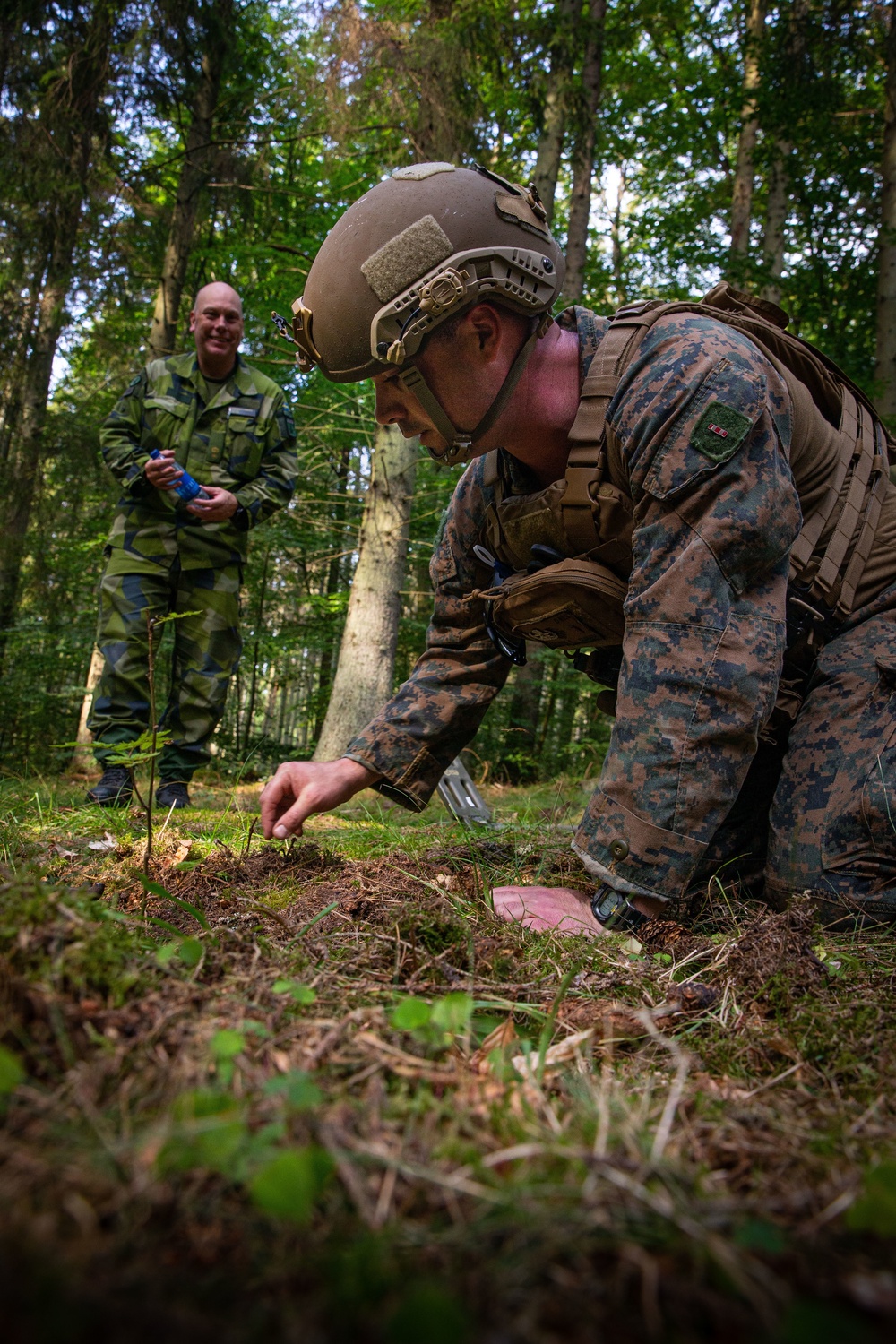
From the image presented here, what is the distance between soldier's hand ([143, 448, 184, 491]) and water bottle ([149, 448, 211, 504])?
0.08 feet

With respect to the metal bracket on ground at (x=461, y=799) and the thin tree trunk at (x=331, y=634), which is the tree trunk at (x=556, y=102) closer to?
the thin tree trunk at (x=331, y=634)

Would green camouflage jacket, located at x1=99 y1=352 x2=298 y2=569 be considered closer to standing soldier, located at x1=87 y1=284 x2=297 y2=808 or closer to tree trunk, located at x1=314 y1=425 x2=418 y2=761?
standing soldier, located at x1=87 y1=284 x2=297 y2=808

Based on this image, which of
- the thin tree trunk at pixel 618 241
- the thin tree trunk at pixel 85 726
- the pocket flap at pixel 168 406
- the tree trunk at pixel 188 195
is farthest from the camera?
the thin tree trunk at pixel 618 241

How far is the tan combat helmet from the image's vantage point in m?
1.96

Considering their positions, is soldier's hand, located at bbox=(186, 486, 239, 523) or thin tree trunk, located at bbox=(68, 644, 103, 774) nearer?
soldier's hand, located at bbox=(186, 486, 239, 523)

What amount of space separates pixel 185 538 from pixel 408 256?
8.97 feet

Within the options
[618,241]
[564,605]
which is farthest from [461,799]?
[618,241]

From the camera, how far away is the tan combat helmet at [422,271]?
1960 millimetres

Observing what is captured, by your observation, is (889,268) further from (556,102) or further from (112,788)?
(112,788)

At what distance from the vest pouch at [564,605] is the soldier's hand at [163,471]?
7.09 feet

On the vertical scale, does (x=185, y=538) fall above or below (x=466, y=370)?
below

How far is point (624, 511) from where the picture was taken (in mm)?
2131

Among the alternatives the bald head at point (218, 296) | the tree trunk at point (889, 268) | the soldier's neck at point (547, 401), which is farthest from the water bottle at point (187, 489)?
the tree trunk at point (889, 268)

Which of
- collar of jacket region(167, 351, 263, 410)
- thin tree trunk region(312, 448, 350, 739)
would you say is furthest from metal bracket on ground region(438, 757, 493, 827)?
thin tree trunk region(312, 448, 350, 739)
